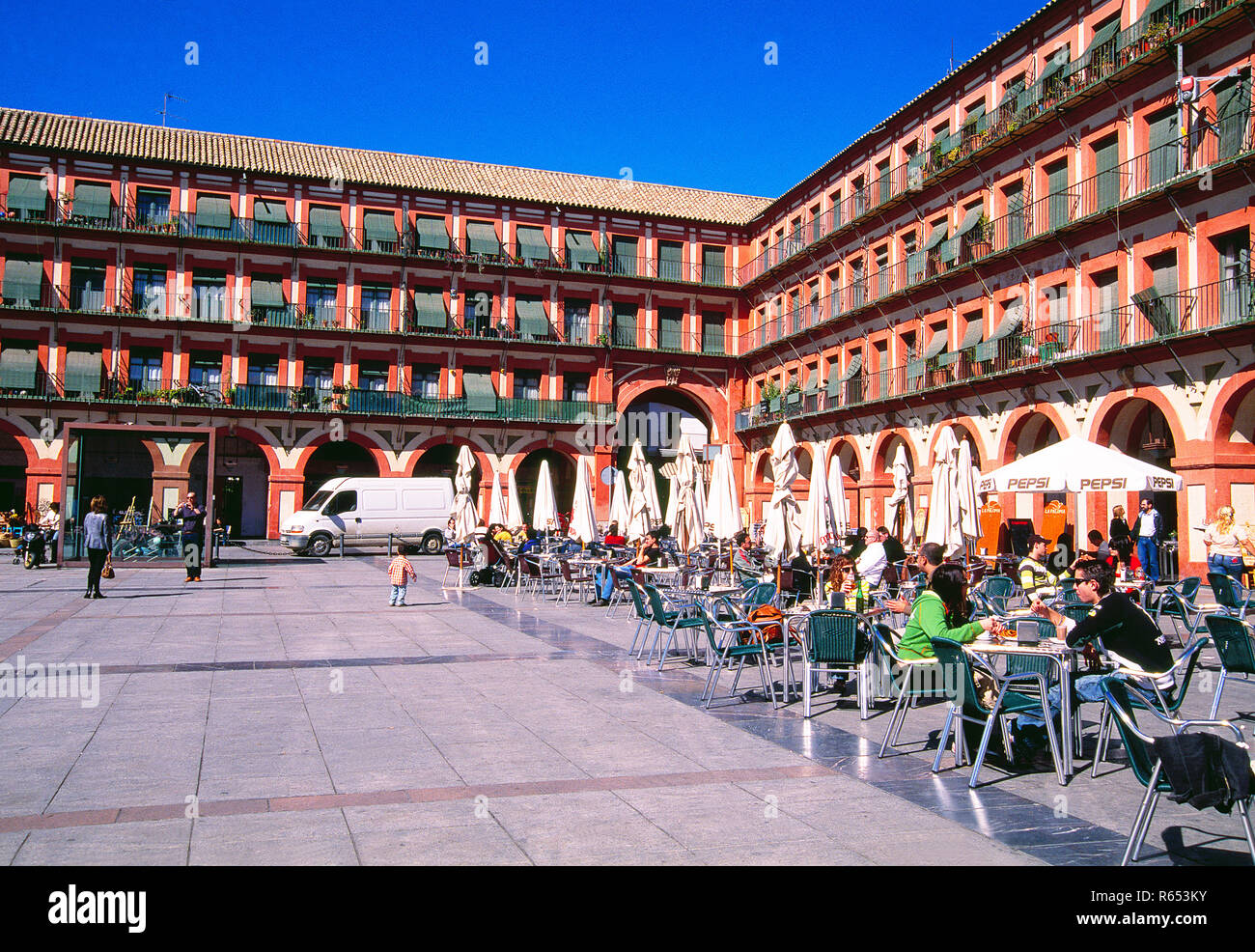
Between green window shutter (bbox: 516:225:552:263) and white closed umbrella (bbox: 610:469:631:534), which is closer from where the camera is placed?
white closed umbrella (bbox: 610:469:631:534)

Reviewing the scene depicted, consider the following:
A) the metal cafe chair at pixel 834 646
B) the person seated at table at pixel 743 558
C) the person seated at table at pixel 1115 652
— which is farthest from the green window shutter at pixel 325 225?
the person seated at table at pixel 1115 652

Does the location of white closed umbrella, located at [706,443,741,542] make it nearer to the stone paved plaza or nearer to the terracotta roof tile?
the stone paved plaza

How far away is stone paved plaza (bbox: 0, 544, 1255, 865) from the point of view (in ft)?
14.9

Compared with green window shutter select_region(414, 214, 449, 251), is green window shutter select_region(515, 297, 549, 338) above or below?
below

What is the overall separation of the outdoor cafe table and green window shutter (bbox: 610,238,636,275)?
36.6 metres

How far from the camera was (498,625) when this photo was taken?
13.3m

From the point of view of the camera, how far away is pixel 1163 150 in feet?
67.8

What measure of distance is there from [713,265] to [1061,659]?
38054mm

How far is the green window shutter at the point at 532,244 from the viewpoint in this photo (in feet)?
133

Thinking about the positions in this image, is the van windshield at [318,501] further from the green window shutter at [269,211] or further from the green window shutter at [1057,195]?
the green window shutter at [1057,195]

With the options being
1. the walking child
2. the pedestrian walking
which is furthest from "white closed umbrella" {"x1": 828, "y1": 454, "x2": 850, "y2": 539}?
the pedestrian walking

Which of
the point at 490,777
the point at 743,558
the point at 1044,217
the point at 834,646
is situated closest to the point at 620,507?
the point at 743,558

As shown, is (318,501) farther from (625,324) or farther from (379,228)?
(625,324)
